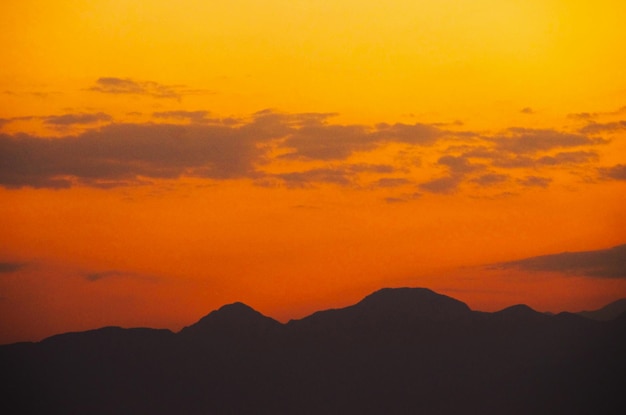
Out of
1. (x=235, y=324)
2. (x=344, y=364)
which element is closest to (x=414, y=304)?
(x=344, y=364)

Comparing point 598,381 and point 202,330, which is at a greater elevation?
point 202,330

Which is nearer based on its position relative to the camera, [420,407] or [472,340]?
[420,407]

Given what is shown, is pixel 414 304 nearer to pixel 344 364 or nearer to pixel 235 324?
pixel 344 364

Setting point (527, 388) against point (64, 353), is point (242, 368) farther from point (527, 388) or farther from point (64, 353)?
point (527, 388)

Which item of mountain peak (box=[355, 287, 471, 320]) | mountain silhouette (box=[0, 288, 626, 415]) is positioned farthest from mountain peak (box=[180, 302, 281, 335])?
mountain peak (box=[355, 287, 471, 320])

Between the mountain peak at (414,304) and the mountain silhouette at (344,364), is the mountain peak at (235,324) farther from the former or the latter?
the mountain peak at (414,304)

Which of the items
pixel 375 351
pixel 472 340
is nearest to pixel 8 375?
pixel 375 351

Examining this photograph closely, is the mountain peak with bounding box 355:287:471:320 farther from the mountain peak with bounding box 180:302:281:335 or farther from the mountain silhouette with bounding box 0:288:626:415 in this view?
the mountain peak with bounding box 180:302:281:335

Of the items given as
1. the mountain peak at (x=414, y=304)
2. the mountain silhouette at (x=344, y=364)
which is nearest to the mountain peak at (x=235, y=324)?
the mountain silhouette at (x=344, y=364)
